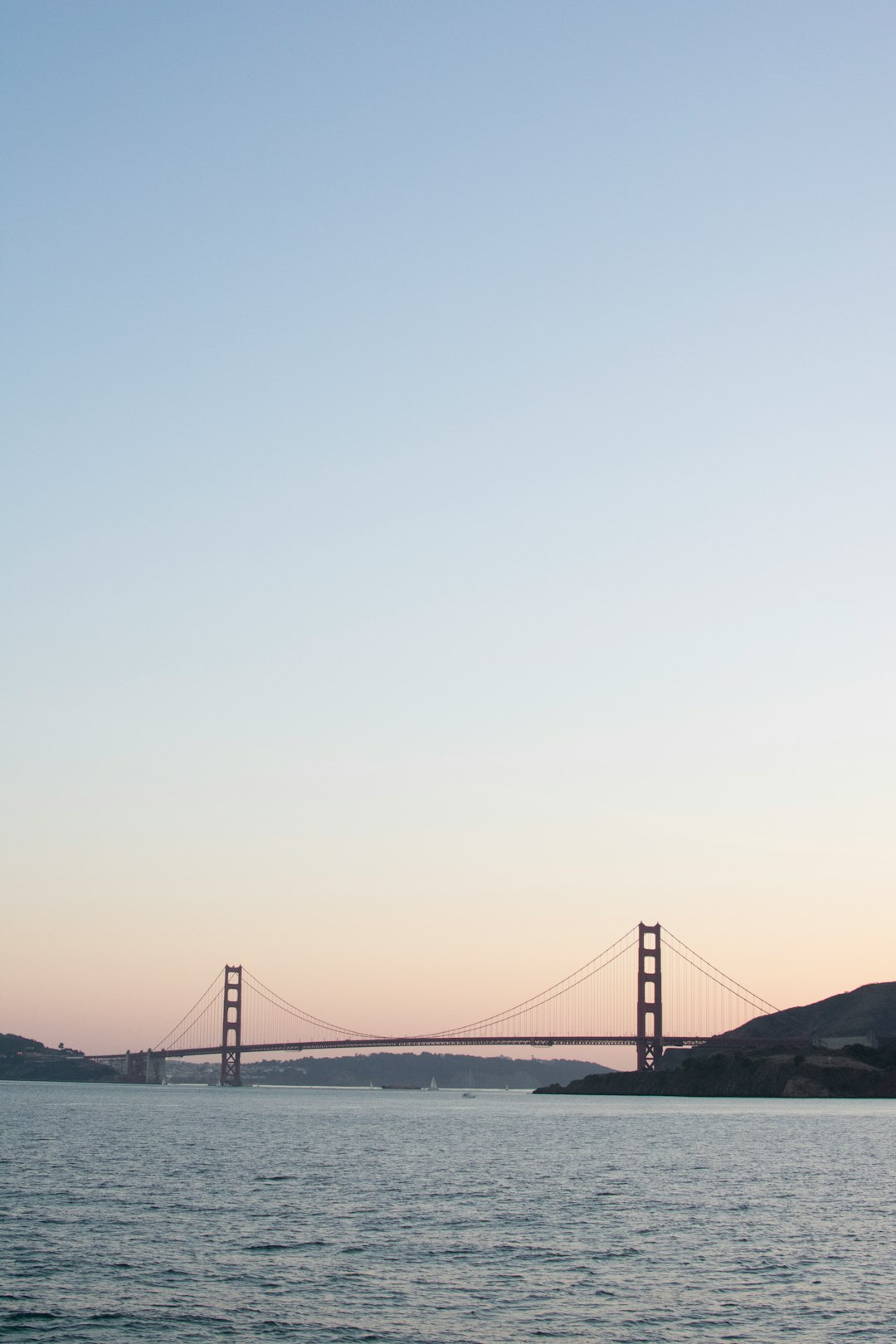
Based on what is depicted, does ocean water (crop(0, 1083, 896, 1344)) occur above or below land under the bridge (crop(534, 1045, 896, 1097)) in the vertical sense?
above

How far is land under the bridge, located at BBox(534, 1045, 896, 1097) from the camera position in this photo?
17238 cm

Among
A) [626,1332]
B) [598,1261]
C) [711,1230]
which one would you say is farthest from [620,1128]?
[626,1332]

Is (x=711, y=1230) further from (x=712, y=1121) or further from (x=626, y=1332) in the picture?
(x=712, y=1121)

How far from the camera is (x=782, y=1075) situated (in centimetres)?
17350

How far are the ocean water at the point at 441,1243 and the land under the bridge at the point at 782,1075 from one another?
98.2 meters

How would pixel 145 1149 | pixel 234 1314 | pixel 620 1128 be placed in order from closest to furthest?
1. pixel 234 1314
2. pixel 145 1149
3. pixel 620 1128

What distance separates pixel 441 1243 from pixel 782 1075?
483 ft

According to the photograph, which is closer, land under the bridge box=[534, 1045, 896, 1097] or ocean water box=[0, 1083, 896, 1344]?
ocean water box=[0, 1083, 896, 1344]

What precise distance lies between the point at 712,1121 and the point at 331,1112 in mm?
43339

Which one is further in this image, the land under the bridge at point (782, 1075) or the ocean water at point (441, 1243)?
the land under the bridge at point (782, 1075)

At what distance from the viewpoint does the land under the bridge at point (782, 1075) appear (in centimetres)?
17238

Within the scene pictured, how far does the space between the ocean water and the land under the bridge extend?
98238mm

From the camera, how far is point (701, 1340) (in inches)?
981

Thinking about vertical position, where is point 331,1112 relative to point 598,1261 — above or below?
below
